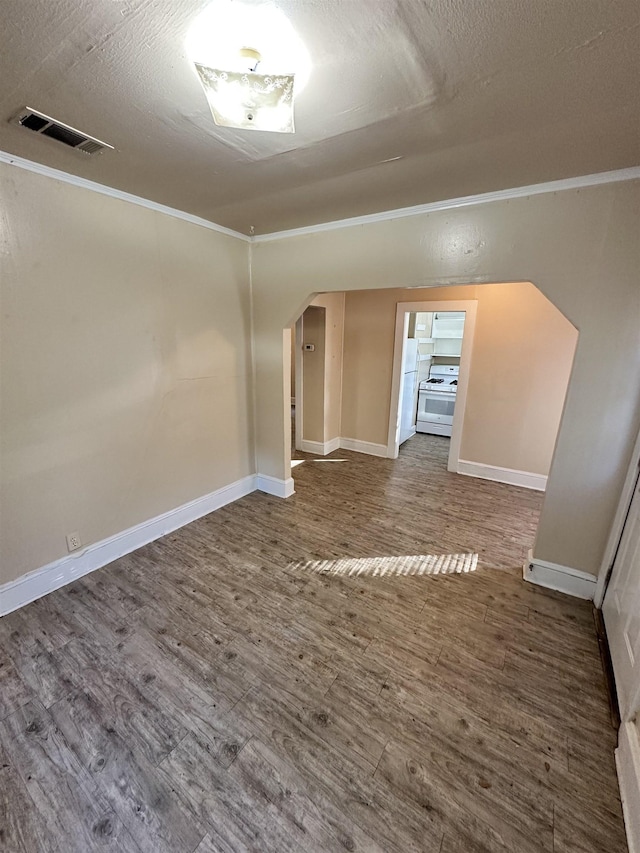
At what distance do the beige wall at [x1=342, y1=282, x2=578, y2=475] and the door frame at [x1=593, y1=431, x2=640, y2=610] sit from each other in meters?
1.85

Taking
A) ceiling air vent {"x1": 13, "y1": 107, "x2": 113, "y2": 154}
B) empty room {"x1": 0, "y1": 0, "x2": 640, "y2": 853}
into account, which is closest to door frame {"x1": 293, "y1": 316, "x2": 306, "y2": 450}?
empty room {"x1": 0, "y1": 0, "x2": 640, "y2": 853}

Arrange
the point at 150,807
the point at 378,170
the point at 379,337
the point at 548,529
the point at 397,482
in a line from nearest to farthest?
1. the point at 150,807
2. the point at 378,170
3. the point at 548,529
4. the point at 397,482
5. the point at 379,337

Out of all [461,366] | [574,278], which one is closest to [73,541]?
[574,278]

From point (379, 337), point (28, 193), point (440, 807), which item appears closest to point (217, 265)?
point (28, 193)

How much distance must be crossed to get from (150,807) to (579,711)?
1837 mm

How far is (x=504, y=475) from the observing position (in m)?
4.14

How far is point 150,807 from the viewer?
1.24 metres

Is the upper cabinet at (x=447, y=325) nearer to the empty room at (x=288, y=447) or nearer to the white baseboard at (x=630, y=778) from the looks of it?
the empty room at (x=288, y=447)

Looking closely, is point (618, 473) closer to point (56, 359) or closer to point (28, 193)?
point (56, 359)

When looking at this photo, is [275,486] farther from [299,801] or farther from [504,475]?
[504,475]

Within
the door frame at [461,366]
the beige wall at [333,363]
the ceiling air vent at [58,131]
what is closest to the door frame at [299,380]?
the beige wall at [333,363]

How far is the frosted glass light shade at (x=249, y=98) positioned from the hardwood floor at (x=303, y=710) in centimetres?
248

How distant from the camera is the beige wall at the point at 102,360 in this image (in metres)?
2.01

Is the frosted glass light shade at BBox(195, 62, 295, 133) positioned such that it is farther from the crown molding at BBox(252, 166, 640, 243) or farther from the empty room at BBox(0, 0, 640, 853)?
the crown molding at BBox(252, 166, 640, 243)
